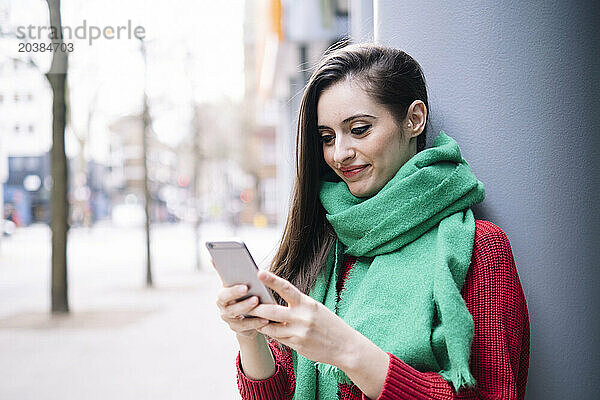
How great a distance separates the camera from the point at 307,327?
1.46m

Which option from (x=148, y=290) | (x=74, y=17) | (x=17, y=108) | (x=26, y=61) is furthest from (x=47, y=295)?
(x=17, y=108)

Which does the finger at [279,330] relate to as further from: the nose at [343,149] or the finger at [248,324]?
the nose at [343,149]

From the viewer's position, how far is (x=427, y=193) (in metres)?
1.84

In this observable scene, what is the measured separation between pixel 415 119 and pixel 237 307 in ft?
2.64

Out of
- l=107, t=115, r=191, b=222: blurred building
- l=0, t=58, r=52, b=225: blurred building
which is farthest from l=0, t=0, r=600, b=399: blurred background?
l=107, t=115, r=191, b=222: blurred building

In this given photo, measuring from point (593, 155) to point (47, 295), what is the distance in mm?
11161

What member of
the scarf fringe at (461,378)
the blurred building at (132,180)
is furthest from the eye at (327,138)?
the blurred building at (132,180)

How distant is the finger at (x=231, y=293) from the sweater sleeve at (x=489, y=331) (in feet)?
1.29

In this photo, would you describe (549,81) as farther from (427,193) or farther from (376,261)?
(376,261)

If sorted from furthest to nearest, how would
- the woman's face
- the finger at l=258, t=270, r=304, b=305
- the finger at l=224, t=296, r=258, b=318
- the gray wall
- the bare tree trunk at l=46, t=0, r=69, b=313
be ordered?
the bare tree trunk at l=46, t=0, r=69, b=313, the gray wall, the woman's face, the finger at l=224, t=296, r=258, b=318, the finger at l=258, t=270, r=304, b=305

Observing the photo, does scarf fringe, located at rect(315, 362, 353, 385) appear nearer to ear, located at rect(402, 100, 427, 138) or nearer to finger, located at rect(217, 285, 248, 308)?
finger, located at rect(217, 285, 248, 308)

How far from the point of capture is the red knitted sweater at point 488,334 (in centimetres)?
162

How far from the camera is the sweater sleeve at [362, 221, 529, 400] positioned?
165 centimetres

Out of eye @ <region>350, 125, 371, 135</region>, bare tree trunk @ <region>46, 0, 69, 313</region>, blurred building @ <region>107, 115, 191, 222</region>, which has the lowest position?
blurred building @ <region>107, 115, 191, 222</region>
